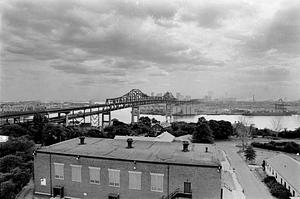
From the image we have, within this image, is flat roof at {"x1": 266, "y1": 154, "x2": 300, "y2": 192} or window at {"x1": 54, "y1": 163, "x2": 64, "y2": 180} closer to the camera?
window at {"x1": 54, "y1": 163, "x2": 64, "y2": 180}

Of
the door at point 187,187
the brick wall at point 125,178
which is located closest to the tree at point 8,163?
the brick wall at point 125,178

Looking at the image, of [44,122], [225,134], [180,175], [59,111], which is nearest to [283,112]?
[225,134]

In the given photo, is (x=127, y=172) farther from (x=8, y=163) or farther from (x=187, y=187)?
(x=8, y=163)

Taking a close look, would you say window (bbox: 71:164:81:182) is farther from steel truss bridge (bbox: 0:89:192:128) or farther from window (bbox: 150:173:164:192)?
steel truss bridge (bbox: 0:89:192:128)

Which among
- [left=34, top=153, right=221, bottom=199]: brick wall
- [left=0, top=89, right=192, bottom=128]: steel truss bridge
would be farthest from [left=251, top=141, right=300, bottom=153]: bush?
[left=0, top=89, right=192, bottom=128]: steel truss bridge

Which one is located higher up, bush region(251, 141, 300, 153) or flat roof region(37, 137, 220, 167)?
flat roof region(37, 137, 220, 167)

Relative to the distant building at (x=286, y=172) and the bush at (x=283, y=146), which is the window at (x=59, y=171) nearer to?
the distant building at (x=286, y=172)

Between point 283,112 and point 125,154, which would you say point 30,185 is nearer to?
point 125,154
